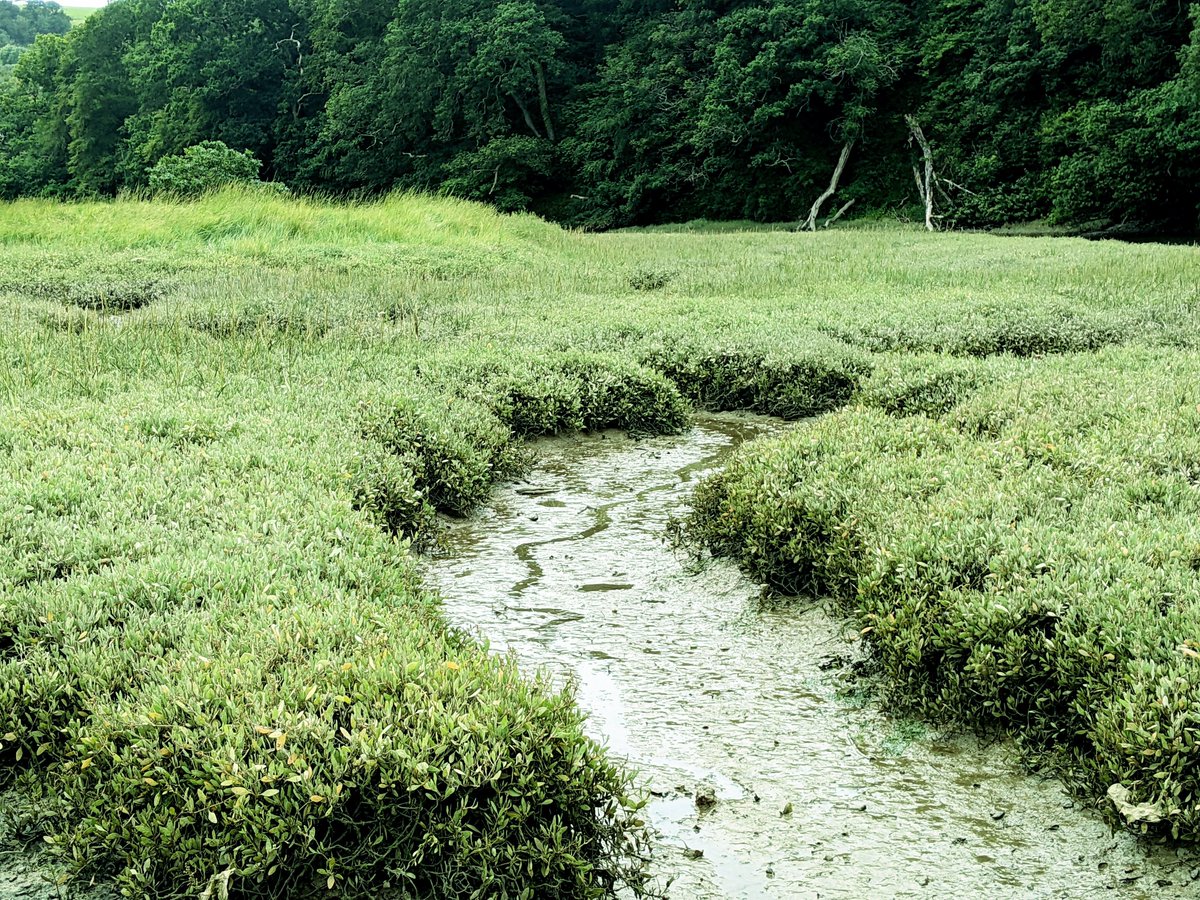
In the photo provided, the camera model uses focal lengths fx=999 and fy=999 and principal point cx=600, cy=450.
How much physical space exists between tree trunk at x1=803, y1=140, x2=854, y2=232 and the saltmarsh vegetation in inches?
957

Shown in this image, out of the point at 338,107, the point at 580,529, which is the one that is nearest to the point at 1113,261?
the point at 580,529

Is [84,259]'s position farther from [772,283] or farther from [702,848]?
[702,848]

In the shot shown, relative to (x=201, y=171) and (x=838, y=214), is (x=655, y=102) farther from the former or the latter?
(x=201, y=171)

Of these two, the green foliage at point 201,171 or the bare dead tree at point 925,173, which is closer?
the green foliage at point 201,171

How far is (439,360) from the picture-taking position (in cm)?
972

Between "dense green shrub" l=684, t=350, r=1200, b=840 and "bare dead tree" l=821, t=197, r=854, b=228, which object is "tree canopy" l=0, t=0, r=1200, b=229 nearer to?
"bare dead tree" l=821, t=197, r=854, b=228

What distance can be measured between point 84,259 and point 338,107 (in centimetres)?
3312

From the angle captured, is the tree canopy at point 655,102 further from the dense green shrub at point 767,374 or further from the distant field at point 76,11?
the distant field at point 76,11

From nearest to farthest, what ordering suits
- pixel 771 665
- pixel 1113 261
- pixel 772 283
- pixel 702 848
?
pixel 702 848 < pixel 771 665 < pixel 772 283 < pixel 1113 261

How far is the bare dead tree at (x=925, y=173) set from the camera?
34.0 m

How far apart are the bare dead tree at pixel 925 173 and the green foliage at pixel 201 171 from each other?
21960mm

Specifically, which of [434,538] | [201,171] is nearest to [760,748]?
[434,538]

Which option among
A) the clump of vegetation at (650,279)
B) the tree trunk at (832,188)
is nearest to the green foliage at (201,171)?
the clump of vegetation at (650,279)

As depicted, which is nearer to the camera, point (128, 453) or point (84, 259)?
point (128, 453)
